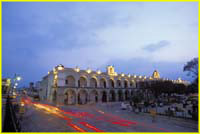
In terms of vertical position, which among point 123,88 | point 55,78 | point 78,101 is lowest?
point 78,101

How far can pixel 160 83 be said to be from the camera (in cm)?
4525

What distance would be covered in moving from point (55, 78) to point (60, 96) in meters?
5.19

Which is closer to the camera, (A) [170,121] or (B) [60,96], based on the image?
(A) [170,121]

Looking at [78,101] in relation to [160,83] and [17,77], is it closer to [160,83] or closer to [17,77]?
[160,83]

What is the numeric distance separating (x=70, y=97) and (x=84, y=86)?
4.61 meters

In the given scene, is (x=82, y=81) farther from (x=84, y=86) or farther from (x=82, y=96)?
(x=82, y=96)

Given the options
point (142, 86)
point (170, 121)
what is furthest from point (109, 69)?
point (170, 121)

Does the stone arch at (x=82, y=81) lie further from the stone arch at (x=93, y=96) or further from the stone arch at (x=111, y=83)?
the stone arch at (x=111, y=83)

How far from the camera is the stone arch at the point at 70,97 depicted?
41.4m

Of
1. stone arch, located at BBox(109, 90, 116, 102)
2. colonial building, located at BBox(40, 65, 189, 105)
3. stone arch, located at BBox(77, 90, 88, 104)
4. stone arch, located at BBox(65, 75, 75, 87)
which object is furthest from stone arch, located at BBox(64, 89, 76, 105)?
stone arch, located at BBox(109, 90, 116, 102)

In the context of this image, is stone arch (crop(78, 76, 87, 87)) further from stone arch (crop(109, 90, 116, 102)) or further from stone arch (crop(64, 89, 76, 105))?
stone arch (crop(109, 90, 116, 102))

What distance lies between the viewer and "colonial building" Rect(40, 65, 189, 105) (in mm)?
38981

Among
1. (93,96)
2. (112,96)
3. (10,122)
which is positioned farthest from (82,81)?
(10,122)

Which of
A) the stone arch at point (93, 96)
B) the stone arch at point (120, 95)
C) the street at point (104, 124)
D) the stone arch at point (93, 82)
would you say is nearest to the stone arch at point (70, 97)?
the stone arch at point (93, 96)
